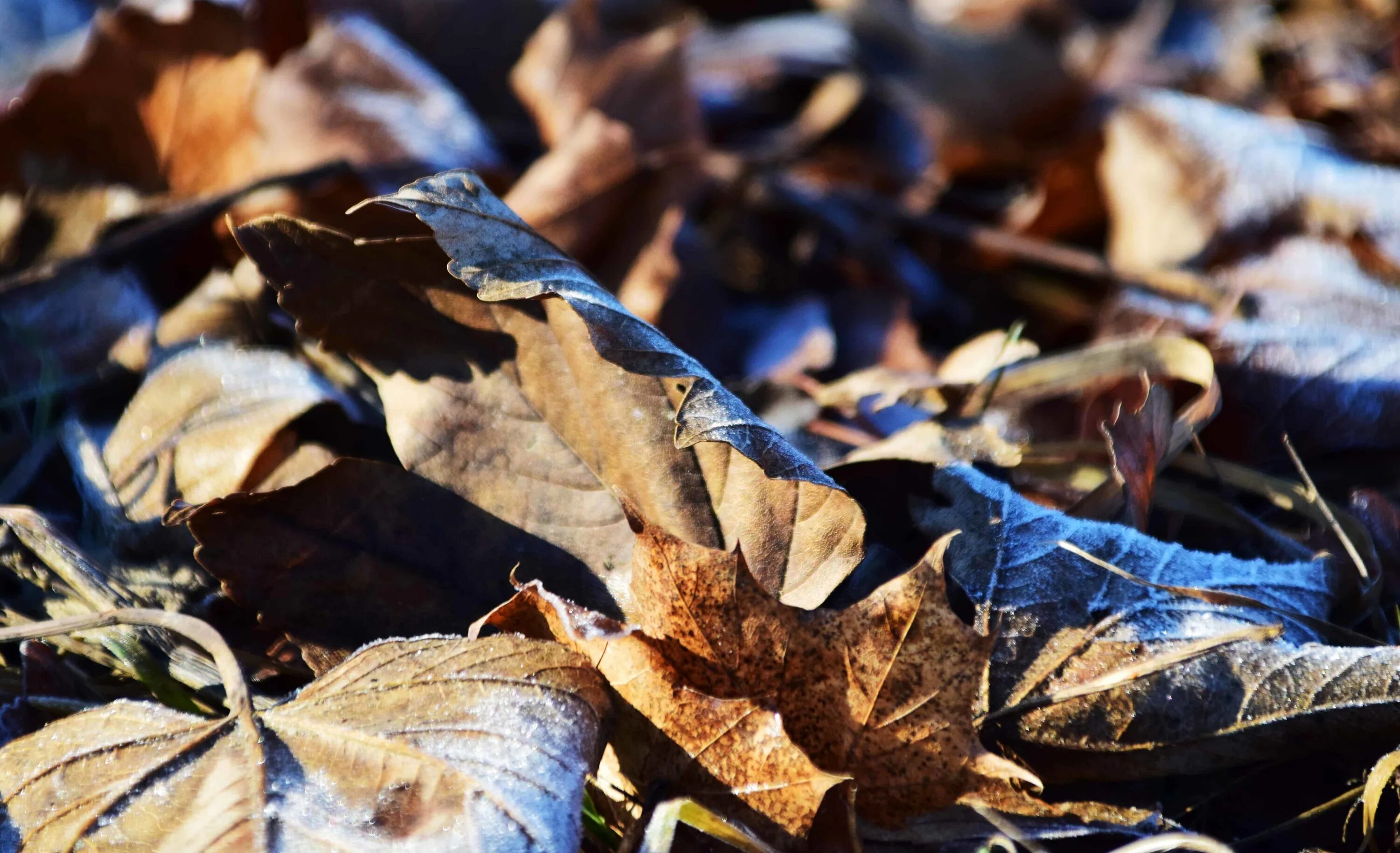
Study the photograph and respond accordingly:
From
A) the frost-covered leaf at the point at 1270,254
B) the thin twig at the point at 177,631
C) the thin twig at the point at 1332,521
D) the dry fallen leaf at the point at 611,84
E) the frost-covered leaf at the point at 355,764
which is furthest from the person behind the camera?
the dry fallen leaf at the point at 611,84

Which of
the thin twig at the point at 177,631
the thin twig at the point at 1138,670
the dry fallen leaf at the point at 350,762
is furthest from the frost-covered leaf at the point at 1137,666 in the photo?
the thin twig at the point at 177,631

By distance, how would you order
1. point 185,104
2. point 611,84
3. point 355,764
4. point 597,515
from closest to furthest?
1. point 355,764
2. point 597,515
3. point 185,104
4. point 611,84

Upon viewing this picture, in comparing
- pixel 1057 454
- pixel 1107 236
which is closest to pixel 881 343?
pixel 1057 454

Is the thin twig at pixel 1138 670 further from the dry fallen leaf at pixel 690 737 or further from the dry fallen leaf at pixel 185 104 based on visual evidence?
the dry fallen leaf at pixel 185 104

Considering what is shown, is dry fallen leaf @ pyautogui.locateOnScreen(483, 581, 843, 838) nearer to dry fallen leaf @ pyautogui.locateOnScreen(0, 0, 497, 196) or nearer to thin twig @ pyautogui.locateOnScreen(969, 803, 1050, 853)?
thin twig @ pyautogui.locateOnScreen(969, 803, 1050, 853)

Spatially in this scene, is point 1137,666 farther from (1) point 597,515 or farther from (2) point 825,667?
(1) point 597,515

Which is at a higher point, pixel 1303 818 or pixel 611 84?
pixel 611 84

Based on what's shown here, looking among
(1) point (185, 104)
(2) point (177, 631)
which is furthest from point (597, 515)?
(1) point (185, 104)

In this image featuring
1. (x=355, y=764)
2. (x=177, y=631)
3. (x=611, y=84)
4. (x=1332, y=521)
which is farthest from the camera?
(x=611, y=84)
